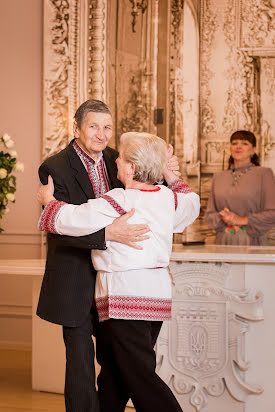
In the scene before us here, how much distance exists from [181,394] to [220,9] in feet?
12.8

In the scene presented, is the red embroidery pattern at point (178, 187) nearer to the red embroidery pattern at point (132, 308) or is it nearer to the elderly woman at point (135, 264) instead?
the elderly woman at point (135, 264)

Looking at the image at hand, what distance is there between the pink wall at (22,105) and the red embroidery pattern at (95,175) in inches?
132

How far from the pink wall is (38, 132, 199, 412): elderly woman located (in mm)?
3711

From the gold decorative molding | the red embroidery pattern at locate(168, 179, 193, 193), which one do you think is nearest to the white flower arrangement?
the red embroidery pattern at locate(168, 179, 193, 193)

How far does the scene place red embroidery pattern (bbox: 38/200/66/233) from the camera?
264 cm

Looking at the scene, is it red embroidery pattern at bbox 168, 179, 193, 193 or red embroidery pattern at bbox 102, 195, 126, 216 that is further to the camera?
red embroidery pattern at bbox 168, 179, 193, 193

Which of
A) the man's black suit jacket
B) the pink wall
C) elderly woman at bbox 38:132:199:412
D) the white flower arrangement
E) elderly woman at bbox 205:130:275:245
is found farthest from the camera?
the pink wall

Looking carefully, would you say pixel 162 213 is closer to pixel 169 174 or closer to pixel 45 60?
pixel 169 174

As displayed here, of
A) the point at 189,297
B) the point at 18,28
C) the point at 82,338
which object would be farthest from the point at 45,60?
the point at 82,338

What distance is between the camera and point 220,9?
631 centimetres

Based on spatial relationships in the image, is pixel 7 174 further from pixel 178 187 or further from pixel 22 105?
pixel 178 187

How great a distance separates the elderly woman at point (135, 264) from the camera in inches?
102

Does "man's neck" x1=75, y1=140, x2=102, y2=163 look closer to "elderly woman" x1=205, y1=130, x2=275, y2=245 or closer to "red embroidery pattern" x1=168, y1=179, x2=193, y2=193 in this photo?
"red embroidery pattern" x1=168, y1=179, x2=193, y2=193

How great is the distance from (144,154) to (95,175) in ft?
1.50
